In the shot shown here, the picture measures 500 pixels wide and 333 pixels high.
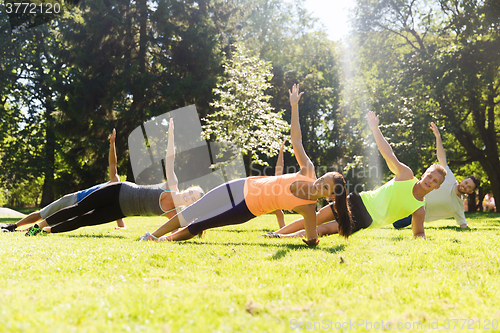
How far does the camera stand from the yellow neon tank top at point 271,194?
554 centimetres

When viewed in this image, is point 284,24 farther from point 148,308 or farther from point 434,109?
point 148,308

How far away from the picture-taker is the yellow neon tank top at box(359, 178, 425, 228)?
247 inches

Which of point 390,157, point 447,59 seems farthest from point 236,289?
point 447,59

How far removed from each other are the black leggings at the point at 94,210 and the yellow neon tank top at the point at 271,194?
8.82 ft

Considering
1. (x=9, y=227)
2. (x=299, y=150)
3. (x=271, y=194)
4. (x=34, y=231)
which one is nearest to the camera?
(x=271, y=194)

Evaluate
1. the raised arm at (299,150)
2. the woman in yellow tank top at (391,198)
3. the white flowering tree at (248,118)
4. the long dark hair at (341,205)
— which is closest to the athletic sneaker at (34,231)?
the woman in yellow tank top at (391,198)

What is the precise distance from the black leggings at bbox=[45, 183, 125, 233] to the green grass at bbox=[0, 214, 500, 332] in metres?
1.67

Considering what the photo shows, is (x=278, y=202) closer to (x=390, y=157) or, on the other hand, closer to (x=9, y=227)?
(x=390, y=157)

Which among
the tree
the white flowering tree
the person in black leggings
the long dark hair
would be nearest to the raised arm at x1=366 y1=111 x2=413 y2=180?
the long dark hair

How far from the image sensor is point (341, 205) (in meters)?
5.67

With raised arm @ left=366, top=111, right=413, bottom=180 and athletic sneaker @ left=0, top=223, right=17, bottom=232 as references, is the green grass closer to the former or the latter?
raised arm @ left=366, top=111, right=413, bottom=180

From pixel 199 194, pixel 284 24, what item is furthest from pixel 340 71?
pixel 199 194

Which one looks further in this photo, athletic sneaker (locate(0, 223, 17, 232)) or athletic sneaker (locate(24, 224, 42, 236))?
athletic sneaker (locate(0, 223, 17, 232))

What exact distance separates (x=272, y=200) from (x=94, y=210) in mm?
3530
